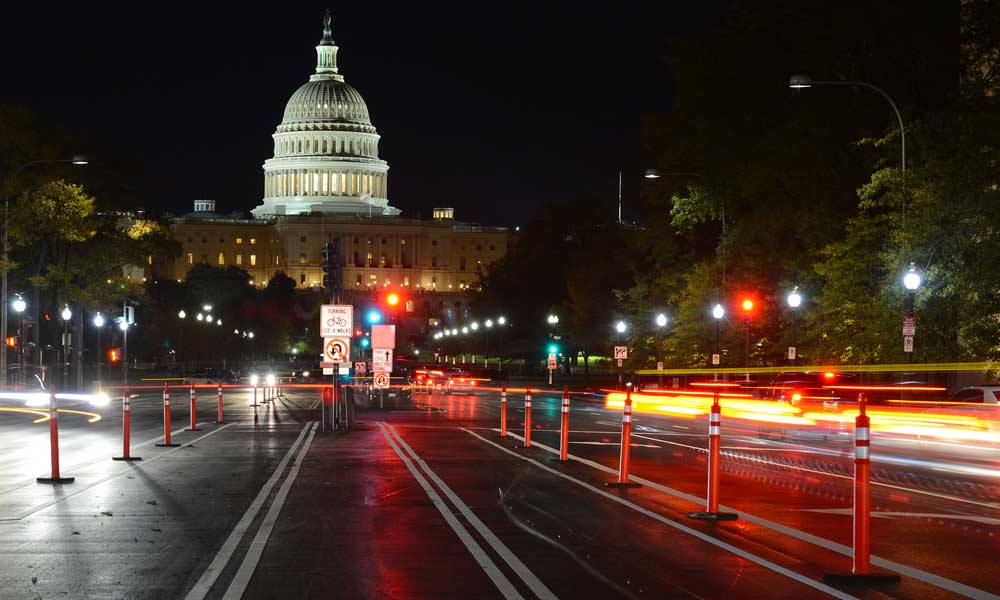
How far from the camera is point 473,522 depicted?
566 inches

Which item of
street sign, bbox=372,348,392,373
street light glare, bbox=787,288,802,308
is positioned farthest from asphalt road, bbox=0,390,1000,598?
street light glare, bbox=787,288,802,308

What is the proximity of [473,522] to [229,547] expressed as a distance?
9.39 feet

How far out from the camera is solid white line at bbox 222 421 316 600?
1034cm

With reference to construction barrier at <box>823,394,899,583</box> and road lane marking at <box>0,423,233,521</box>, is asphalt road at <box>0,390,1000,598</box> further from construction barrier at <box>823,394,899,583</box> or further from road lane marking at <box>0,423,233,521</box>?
construction barrier at <box>823,394,899,583</box>

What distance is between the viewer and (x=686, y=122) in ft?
192

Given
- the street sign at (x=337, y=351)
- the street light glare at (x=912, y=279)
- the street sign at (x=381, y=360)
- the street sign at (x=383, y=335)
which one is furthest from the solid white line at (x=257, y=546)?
the street sign at (x=381, y=360)

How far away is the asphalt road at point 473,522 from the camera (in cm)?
1074

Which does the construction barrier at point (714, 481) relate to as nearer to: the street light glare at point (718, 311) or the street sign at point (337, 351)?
the street sign at point (337, 351)

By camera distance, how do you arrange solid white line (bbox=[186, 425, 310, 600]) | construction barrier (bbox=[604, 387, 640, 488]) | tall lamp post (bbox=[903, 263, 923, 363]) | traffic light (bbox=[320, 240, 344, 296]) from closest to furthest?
solid white line (bbox=[186, 425, 310, 600]) → construction barrier (bbox=[604, 387, 640, 488]) → tall lamp post (bbox=[903, 263, 923, 363]) → traffic light (bbox=[320, 240, 344, 296])

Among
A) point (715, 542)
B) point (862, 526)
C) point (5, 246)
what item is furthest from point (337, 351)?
point (5, 246)

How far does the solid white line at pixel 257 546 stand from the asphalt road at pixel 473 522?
0.04 meters

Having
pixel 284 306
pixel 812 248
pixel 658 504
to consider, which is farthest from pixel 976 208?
pixel 284 306

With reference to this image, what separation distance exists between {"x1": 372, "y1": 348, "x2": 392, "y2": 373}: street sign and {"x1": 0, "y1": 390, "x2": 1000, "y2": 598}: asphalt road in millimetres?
17680

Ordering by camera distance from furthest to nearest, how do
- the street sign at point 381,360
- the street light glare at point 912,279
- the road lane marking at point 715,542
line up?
the street sign at point 381,360 < the street light glare at point 912,279 < the road lane marking at point 715,542
